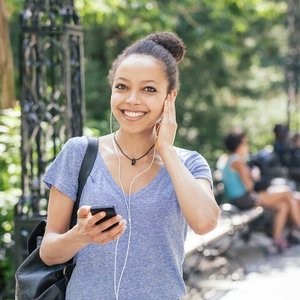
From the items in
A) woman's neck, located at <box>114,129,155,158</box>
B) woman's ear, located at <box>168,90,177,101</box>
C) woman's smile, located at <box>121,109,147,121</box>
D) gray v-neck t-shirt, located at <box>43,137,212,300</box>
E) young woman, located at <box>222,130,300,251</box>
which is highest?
woman's ear, located at <box>168,90,177,101</box>

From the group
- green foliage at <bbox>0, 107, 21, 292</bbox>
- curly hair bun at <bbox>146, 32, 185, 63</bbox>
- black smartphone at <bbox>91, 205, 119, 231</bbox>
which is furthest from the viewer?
green foliage at <bbox>0, 107, 21, 292</bbox>

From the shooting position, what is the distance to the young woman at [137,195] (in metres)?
2.96

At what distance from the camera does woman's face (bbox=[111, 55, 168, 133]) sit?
3.08 m

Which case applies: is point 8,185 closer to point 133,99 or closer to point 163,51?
point 163,51

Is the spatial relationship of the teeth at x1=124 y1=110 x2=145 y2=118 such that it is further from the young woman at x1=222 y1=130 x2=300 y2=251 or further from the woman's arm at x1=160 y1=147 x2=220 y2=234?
the young woman at x1=222 y1=130 x2=300 y2=251

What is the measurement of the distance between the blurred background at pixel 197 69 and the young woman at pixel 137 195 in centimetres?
352

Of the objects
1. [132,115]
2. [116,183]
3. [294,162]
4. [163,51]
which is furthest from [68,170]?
[294,162]

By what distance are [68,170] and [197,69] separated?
56.6ft

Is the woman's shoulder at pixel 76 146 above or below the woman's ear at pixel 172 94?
below

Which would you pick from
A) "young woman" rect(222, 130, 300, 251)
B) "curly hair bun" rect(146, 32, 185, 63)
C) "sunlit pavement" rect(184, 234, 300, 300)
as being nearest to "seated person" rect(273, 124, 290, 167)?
"young woman" rect(222, 130, 300, 251)

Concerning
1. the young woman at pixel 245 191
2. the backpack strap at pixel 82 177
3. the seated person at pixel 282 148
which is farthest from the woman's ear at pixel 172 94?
the seated person at pixel 282 148

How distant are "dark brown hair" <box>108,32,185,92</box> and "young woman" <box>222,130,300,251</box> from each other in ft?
23.5

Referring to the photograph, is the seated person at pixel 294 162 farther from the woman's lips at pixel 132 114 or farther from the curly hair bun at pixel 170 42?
the woman's lips at pixel 132 114

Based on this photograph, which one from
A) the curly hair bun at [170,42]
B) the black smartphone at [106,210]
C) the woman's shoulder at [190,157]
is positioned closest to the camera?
the black smartphone at [106,210]
